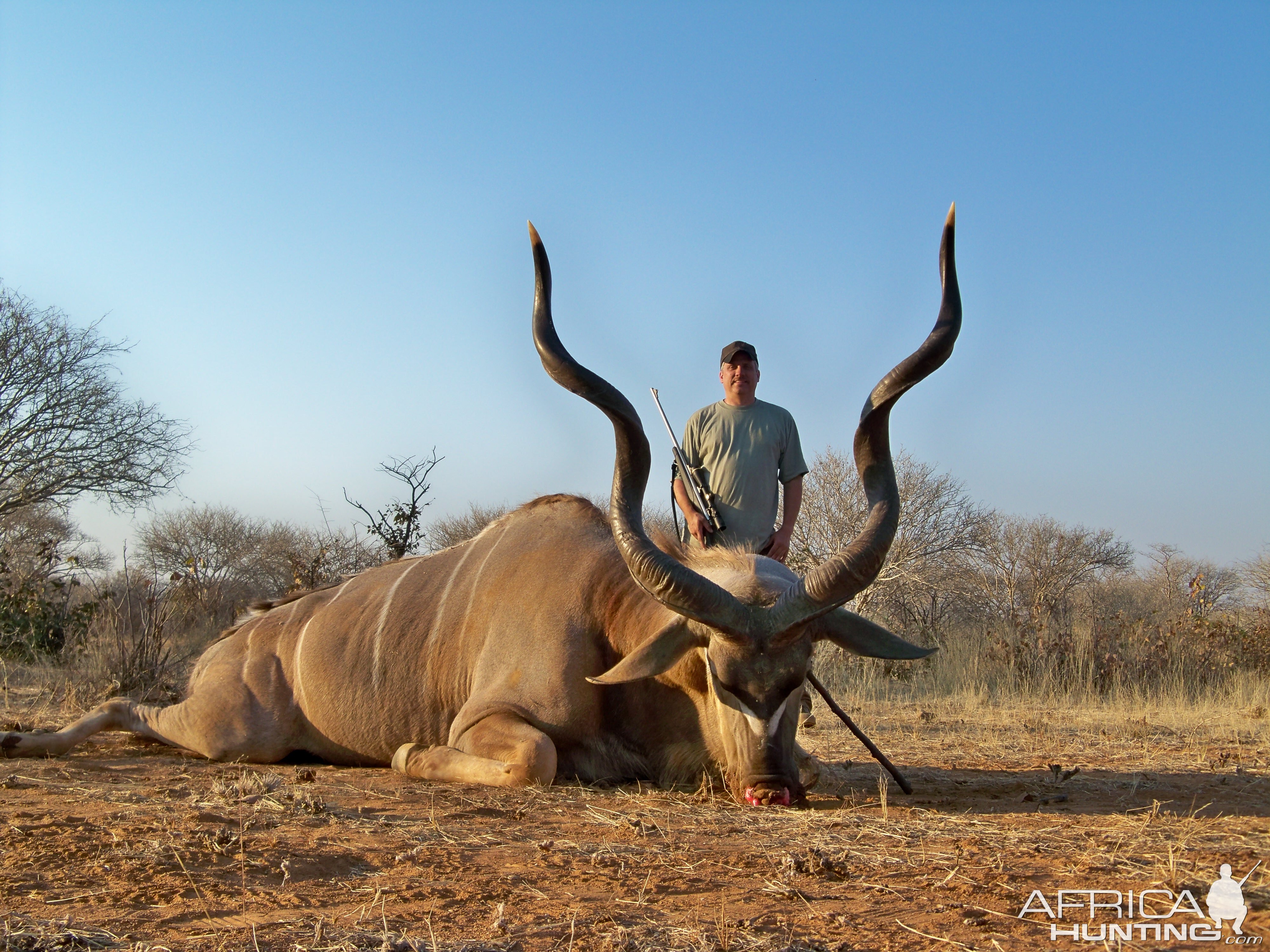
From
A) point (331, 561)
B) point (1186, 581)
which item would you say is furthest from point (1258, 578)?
point (331, 561)

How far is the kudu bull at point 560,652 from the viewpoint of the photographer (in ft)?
14.3

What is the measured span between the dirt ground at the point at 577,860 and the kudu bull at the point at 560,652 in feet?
0.91

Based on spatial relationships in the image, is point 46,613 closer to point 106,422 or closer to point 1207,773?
point 106,422

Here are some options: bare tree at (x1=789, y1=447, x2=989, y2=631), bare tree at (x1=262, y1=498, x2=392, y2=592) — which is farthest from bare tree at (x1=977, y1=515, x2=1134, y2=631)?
bare tree at (x1=262, y1=498, x2=392, y2=592)

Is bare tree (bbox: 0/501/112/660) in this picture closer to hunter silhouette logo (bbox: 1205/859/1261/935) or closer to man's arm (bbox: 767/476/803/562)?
man's arm (bbox: 767/476/803/562)

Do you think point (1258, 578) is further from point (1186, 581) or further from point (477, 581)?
point (477, 581)

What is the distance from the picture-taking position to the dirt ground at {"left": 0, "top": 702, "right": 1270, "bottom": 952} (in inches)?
94.3

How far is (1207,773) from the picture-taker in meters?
5.60

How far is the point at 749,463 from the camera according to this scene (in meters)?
6.12

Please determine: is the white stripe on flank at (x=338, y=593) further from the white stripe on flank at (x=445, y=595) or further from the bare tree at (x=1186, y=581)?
the bare tree at (x=1186, y=581)

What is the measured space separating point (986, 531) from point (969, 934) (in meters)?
20.7

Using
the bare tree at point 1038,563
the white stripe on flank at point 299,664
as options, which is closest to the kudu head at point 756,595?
the white stripe on flank at point 299,664

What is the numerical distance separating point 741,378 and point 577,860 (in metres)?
3.65

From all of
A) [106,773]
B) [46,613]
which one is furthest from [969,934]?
[46,613]
